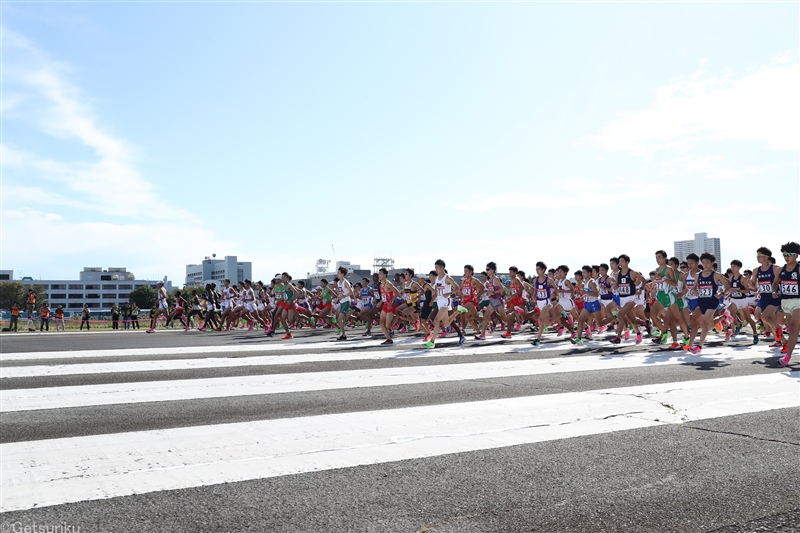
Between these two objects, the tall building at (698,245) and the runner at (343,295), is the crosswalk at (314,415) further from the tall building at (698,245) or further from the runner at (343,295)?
the tall building at (698,245)

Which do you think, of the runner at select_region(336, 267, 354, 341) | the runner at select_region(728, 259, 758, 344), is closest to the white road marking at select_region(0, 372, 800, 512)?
the runner at select_region(728, 259, 758, 344)

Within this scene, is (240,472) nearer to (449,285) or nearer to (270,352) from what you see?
(270,352)

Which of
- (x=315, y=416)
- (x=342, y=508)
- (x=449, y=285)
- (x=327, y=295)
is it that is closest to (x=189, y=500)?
(x=342, y=508)

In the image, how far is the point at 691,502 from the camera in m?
3.48

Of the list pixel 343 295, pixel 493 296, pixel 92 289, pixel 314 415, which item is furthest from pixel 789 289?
pixel 92 289

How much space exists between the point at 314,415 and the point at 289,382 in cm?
202

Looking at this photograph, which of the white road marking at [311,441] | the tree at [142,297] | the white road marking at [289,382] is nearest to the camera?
the white road marking at [311,441]

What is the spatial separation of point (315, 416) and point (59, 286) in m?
184

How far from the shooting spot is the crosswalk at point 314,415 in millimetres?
4020

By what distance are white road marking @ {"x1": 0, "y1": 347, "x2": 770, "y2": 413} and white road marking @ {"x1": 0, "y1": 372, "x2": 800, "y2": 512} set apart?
1.61 meters

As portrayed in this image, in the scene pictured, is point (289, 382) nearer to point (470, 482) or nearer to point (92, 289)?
point (470, 482)

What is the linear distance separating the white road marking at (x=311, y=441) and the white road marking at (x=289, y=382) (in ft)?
5.28

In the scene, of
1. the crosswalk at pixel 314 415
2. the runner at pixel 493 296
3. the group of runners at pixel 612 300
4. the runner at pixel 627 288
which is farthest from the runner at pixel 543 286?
the crosswalk at pixel 314 415

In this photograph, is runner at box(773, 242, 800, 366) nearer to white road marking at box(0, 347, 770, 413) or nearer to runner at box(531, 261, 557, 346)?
white road marking at box(0, 347, 770, 413)
